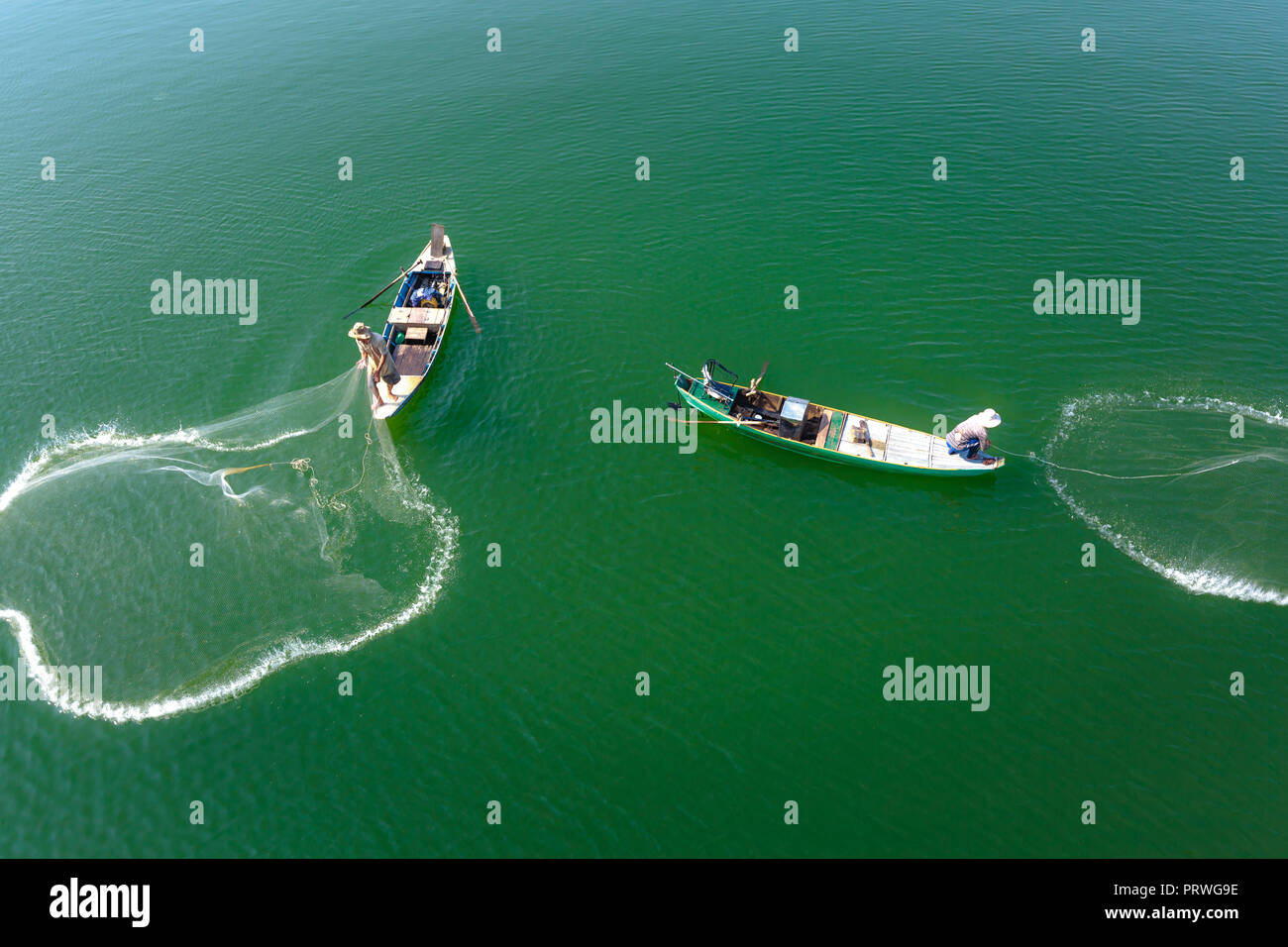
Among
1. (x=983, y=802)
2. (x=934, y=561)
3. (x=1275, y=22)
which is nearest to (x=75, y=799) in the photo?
(x=983, y=802)

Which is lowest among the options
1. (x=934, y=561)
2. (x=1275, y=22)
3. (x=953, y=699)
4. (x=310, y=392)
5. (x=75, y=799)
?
(x=75, y=799)

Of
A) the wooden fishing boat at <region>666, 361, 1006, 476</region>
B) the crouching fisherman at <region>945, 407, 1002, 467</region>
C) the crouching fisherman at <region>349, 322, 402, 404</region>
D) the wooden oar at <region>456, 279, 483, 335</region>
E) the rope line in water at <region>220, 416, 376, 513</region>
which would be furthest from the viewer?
the wooden oar at <region>456, 279, 483, 335</region>

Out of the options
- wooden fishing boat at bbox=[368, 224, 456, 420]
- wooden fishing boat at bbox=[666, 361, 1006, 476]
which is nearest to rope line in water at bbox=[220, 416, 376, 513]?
wooden fishing boat at bbox=[368, 224, 456, 420]

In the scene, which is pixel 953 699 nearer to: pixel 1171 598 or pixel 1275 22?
pixel 1171 598

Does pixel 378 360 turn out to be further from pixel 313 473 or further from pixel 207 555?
pixel 207 555

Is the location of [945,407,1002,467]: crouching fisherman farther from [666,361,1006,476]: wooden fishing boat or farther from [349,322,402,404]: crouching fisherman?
[349,322,402,404]: crouching fisherman

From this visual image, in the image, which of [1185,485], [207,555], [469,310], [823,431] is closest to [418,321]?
[469,310]

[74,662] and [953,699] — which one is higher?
[74,662]
